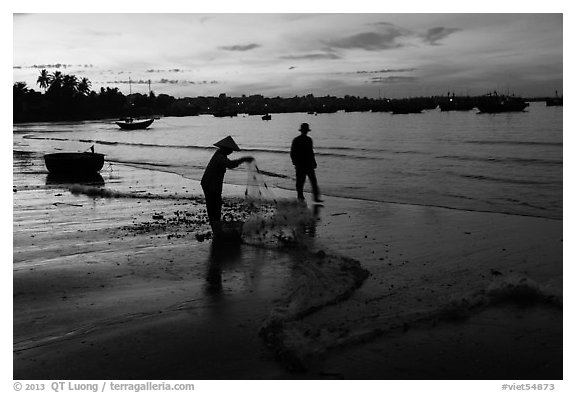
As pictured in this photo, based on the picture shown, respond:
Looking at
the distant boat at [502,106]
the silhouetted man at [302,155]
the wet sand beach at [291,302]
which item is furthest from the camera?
the distant boat at [502,106]

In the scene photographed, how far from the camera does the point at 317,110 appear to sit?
19475 cm

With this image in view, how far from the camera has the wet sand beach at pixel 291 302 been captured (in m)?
4.89

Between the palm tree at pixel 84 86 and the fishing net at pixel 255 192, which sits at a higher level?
the palm tree at pixel 84 86

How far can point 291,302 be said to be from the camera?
6418 mm

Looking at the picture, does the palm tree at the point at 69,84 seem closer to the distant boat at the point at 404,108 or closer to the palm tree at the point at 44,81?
the palm tree at the point at 44,81

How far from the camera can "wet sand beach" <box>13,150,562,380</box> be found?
16.0ft

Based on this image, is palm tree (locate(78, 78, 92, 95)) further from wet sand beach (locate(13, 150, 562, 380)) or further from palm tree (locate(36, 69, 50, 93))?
wet sand beach (locate(13, 150, 562, 380))


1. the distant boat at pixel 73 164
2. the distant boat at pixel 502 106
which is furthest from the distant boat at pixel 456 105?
the distant boat at pixel 73 164

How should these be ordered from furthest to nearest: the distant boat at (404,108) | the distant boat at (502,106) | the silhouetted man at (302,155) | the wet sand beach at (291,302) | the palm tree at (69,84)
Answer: the distant boat at (404,108) → the palm tree at (69,84) → the distant boat at (502,106) → the silhouetted man at (302,155) → the wet sand beach at (291,302)

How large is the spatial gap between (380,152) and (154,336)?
31.9m

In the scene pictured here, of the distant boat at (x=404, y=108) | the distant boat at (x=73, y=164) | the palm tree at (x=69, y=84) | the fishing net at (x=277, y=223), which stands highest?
the palm tree at (x=69, y=84)

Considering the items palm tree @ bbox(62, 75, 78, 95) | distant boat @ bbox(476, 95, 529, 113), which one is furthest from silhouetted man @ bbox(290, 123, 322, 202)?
palm tree @ bbox(62, 75, 78, 95)

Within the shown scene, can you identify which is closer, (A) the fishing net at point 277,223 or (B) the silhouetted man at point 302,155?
(A) the fishing net at point 277,223
